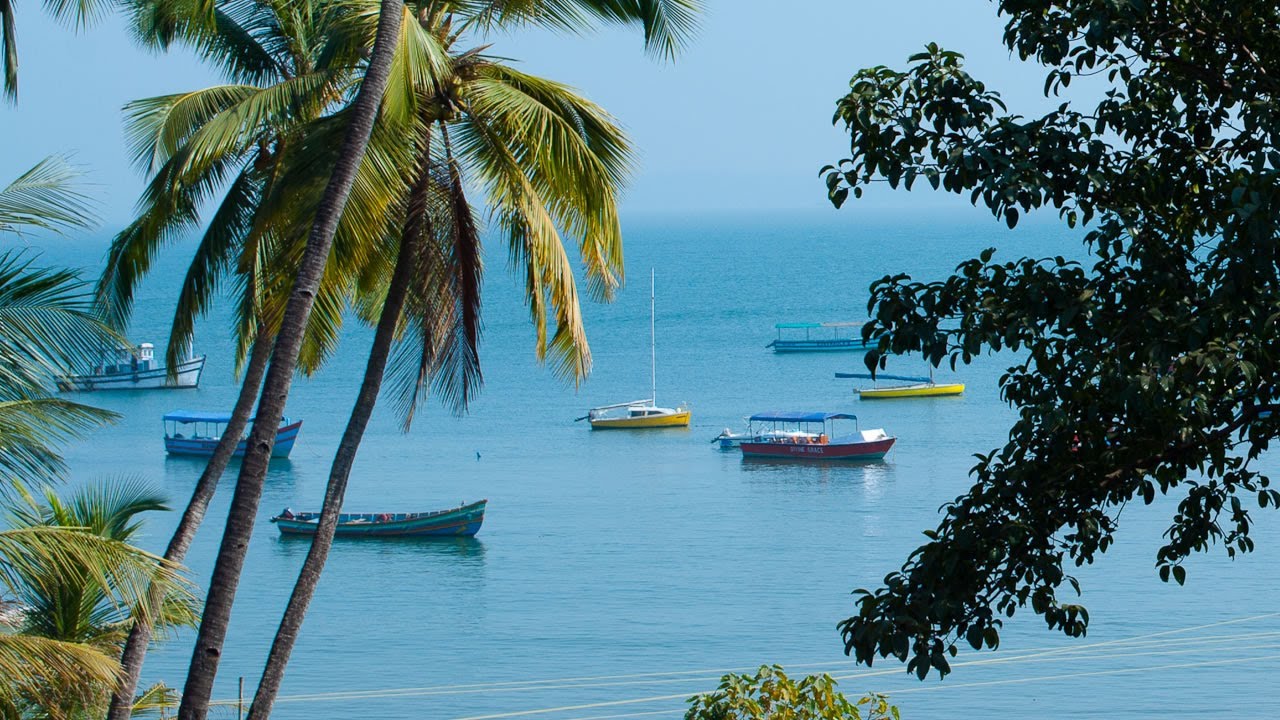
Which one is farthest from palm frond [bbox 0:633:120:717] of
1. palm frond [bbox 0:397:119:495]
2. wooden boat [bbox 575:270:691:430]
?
wooden boat [bbox 575:270:691:430]

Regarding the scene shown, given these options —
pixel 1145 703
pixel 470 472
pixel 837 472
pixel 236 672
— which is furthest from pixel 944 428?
pixel 236 672

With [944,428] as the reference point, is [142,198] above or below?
above

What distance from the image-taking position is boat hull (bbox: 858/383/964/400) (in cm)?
8250

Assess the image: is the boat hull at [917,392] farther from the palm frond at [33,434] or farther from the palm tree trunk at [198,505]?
the palm frond at [33,434]

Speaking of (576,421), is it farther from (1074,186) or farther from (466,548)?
(1074,186)

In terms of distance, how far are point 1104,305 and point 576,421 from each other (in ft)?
234

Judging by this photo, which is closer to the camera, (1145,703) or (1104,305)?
(1104,305)

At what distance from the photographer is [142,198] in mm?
11516

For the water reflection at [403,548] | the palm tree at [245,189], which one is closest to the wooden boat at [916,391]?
the water reflection at [403,548]

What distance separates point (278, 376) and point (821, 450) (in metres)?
59.3

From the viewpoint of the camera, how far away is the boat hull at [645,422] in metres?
74.9

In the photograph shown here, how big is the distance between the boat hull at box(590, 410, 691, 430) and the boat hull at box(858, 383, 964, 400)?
1331 centimetres

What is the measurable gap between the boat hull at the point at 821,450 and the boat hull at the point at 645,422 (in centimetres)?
869

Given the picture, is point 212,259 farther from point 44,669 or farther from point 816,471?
point 816,471
